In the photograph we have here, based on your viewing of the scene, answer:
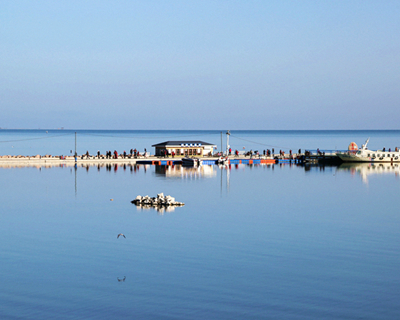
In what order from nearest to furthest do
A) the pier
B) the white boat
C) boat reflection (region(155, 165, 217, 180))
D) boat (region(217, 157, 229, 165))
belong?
boat reflection (region(155, 165, 217, 180))
the pier
boat (region(217, 157, 229, 165))
the white boat

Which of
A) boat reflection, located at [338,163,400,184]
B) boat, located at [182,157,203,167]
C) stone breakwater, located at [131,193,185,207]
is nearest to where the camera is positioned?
stone breakwater, located at [131,193,185,207]

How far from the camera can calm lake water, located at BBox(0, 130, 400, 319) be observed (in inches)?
1053

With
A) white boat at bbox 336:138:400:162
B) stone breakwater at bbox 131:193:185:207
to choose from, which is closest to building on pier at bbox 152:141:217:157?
white boat at bbox 336:138:400:162

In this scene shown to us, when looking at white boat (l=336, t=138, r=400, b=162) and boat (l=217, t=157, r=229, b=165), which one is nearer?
boat (l=217, t=157, r=229, b=165)

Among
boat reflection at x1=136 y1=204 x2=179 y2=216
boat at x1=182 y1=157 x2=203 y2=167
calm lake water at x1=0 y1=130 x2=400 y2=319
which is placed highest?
boat at x1=182 y1=157 x2=203 y2=167

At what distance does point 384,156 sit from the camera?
136250 mm

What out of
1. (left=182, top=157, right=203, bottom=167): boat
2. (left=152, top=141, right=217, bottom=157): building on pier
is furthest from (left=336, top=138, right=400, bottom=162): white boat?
(left=182, top=157, right=203, bottom=167): boat

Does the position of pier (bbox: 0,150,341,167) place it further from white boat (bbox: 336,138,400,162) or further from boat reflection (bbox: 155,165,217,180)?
white boat (bbox: 336,138,400,162)

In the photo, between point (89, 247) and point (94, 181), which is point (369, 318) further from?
point (94, 181)

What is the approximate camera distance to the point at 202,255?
121ft

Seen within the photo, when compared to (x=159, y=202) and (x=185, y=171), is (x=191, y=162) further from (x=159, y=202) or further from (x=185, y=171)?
(x=159, y=202)

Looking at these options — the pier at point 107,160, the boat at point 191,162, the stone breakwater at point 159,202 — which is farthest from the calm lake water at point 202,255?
the pier at point 107,160

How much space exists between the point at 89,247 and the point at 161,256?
19.6 ft

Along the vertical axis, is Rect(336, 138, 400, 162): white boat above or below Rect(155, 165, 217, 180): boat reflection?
above
